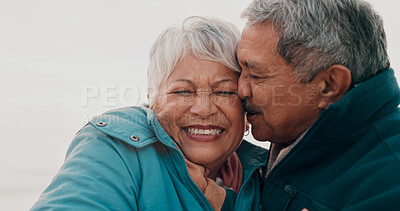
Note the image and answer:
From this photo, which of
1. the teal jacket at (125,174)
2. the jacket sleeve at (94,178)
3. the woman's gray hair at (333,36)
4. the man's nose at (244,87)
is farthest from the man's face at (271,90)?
the jacket sleeve at (94,178)

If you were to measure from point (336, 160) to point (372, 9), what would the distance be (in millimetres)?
978

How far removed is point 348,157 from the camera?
236 cm

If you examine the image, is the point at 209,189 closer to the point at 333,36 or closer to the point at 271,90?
the point at 271,90

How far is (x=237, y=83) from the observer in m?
2.92

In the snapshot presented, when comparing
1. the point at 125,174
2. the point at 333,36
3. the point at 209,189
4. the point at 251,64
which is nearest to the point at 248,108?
the point at 251,64

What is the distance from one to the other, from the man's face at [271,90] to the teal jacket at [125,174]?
1.29 ft

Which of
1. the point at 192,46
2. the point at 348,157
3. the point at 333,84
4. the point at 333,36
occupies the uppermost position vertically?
the point at 333,36

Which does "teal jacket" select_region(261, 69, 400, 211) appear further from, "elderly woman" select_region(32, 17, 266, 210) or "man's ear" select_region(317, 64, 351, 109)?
"elderly woman" select_region(32, 17, 266, 210)

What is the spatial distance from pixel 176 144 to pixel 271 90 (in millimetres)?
740

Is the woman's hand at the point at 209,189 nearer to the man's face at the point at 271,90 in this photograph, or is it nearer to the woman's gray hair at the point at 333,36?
the man's face at the point at 271,90

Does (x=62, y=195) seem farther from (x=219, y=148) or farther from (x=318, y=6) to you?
(x=318, y=6)

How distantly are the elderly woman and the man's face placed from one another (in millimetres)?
147

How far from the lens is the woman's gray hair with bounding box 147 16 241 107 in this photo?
281 cm

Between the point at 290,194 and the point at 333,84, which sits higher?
the point at 333,84
